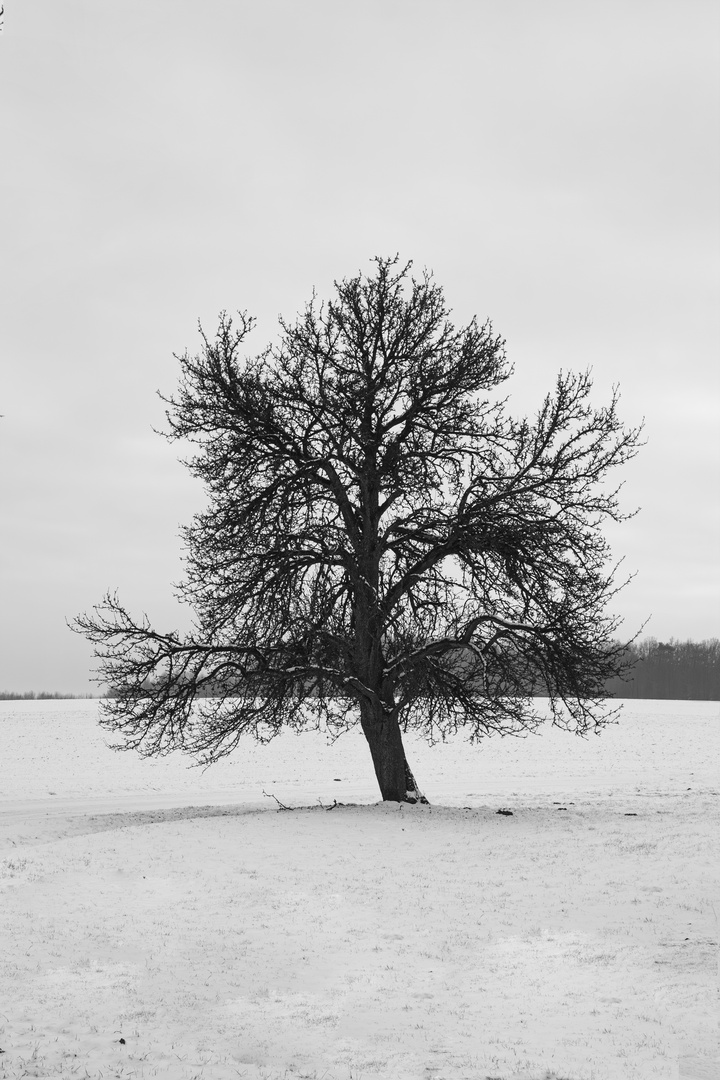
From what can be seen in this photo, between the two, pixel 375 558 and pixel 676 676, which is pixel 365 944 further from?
pixel 676 676

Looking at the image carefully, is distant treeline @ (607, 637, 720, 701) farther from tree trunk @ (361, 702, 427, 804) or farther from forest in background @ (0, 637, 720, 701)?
tree trunk @ (361, 702, 427, 804)

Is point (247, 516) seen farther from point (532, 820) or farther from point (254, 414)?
point (532, 820)

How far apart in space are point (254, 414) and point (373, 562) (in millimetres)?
3653

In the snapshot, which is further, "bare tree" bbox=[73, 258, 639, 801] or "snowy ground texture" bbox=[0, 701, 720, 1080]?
"bare tree" bbox=[73, 258, 639, 801]

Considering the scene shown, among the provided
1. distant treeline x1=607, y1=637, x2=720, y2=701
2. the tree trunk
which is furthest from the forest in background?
the tree trunk

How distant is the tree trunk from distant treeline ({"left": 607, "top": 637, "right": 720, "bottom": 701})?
3293 inches

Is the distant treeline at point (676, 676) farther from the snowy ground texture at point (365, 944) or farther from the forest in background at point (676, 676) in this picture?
the snowy ground texture at point (365, 944)

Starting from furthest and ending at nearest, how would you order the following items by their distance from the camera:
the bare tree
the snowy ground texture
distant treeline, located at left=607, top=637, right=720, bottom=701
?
distant treeline, located at left=607, top=637, right=720, bottom=701 < the bare tree < the snowy ground texture

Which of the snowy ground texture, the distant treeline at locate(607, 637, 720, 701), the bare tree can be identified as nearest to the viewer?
the snowy ground texture

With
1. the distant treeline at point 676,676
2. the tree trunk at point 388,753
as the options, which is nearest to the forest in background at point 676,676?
the distant treeline at point 676,676

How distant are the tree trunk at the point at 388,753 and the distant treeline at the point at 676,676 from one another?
274 ft

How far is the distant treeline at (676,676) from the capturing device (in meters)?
98.6

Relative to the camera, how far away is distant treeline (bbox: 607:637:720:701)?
3880 inches

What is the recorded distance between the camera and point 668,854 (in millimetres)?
12609
